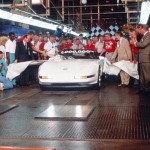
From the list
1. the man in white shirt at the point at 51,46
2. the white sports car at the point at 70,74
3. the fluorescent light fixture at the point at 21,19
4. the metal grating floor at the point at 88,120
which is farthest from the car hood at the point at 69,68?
the man in white shirt at the point at 51,46

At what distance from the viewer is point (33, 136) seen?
5773 millimetres

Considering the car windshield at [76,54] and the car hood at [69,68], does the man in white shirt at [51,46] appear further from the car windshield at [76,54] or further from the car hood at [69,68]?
the car hood at [69,68]

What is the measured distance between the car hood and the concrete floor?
0.89 m

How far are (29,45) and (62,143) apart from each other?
28.6 feet

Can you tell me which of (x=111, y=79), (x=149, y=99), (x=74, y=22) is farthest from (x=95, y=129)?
(x=74, y=22)

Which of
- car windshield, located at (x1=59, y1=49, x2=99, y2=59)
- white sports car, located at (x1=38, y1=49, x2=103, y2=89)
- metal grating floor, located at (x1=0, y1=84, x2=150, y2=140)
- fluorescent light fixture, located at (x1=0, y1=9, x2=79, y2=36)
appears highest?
fluorescent light fixture, located at (x1=0, y1=9, x2=79, y2=36)

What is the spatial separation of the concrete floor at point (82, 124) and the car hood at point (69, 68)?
2.92 feet

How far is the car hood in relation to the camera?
11.4 metres

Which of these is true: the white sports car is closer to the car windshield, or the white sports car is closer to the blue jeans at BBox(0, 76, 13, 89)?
the car windshield

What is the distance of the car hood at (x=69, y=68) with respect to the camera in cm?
1143

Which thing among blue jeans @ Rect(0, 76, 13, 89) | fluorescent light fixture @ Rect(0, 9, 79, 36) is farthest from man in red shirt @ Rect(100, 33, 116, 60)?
blue jeans @ Rect(0, 76, 13, 89)

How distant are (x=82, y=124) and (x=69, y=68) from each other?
5100 millimetres

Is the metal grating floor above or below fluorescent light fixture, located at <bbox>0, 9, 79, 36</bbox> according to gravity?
below

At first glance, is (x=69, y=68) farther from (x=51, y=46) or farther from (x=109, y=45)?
(x=51, y=46)
